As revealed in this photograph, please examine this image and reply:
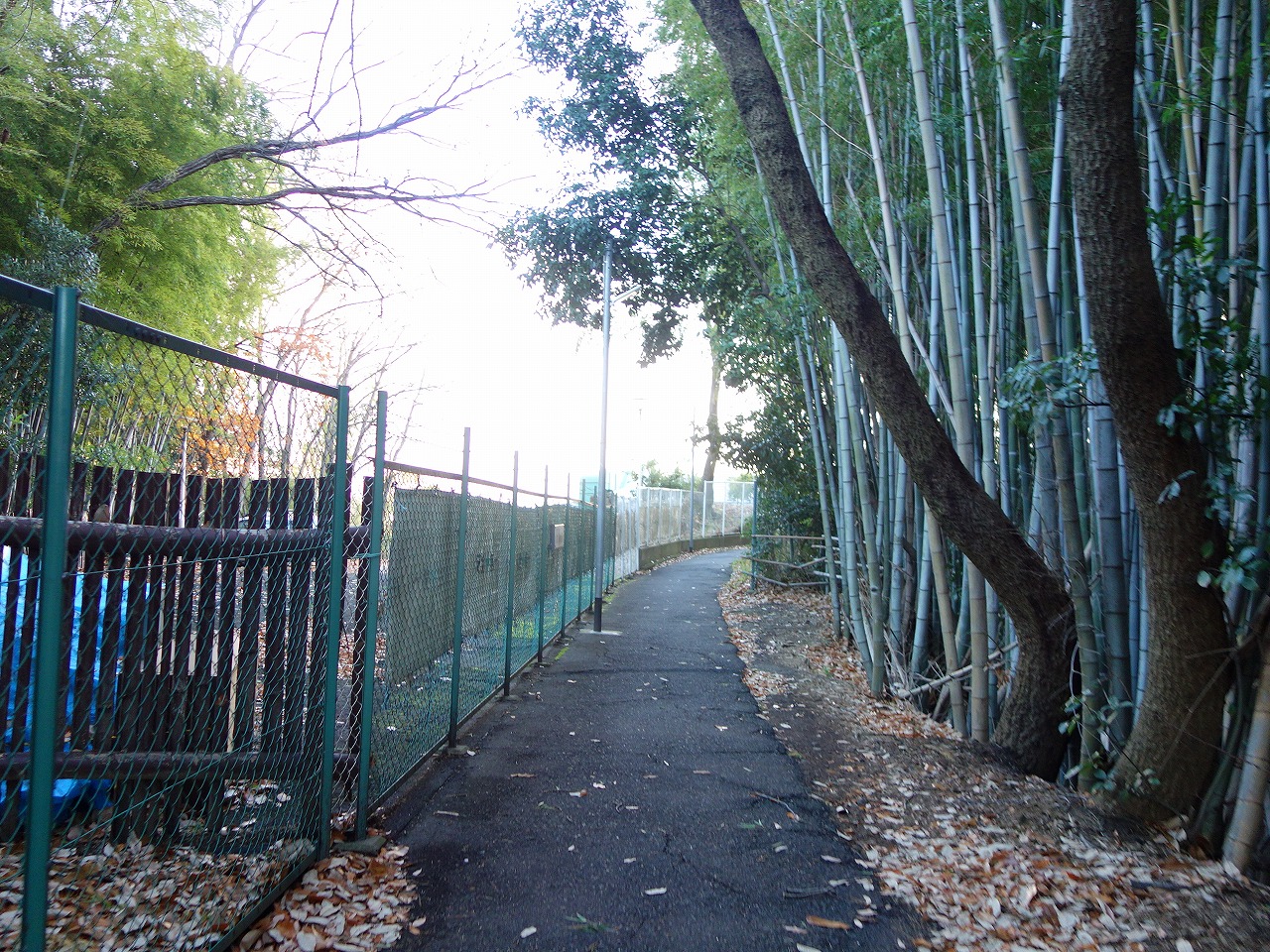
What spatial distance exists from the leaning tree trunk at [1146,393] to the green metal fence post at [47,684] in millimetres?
3658

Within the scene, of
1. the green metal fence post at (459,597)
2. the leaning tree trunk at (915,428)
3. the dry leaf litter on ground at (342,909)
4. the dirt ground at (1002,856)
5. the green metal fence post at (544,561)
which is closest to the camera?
the dry leaf litter on ground at (342,909)

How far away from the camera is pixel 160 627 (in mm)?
3000

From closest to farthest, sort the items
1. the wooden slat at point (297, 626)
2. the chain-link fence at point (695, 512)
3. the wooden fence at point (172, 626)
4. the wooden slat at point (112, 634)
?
the wooden fence at point (172, 626) < the wooden slat at point (112, 634) < the wooden slat at point (297, 626) < the chain-link fence at point (695, 512)

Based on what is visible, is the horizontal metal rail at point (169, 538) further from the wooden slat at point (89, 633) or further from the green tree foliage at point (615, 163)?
the green tree foliage at point (615, 163)

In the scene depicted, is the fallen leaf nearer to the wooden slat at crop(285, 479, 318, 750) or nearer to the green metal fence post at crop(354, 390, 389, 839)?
the green metal fence post at crop(354, 390, 389, 839)

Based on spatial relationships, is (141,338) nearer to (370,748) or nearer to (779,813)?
(370,748)

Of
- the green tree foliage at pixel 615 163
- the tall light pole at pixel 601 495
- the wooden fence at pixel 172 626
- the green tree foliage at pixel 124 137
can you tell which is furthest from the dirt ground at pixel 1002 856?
the green tree foliage at pixel 615 163

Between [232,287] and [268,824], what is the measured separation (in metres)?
9.71

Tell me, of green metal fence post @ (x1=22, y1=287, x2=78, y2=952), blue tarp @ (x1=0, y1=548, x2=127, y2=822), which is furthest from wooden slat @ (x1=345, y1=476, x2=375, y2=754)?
green metal fence post @ (x1=22, y1=287, x2=78, y2=952)

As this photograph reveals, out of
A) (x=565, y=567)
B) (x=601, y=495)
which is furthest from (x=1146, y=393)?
(x=601, y=495)

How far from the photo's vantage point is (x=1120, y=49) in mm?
3834

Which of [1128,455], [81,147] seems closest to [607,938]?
[1128,455]

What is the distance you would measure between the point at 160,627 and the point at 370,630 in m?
1.04

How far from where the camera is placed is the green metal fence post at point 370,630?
3893 millimetres
